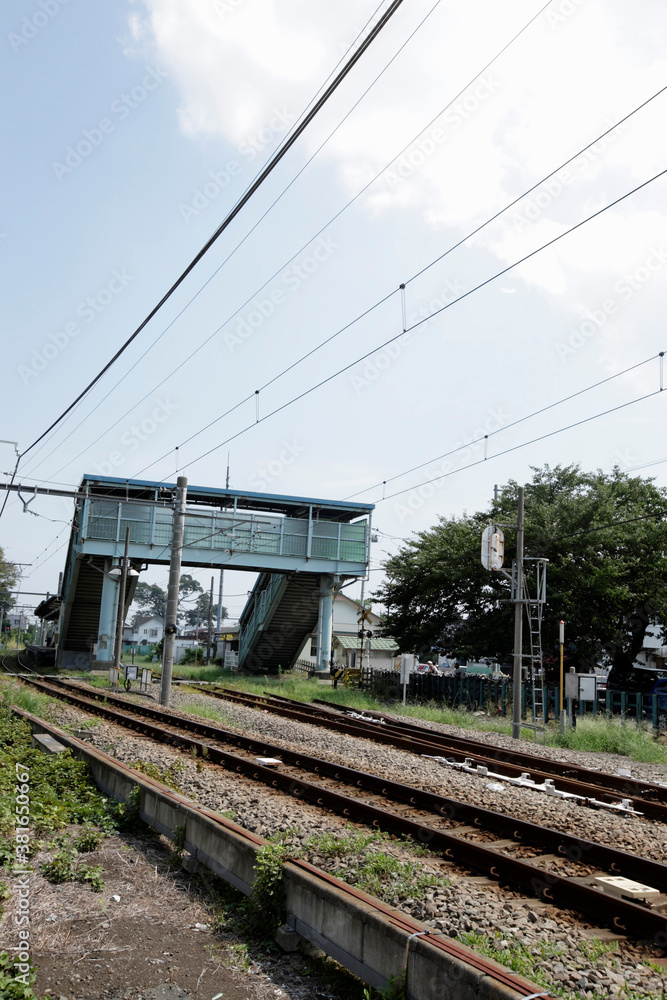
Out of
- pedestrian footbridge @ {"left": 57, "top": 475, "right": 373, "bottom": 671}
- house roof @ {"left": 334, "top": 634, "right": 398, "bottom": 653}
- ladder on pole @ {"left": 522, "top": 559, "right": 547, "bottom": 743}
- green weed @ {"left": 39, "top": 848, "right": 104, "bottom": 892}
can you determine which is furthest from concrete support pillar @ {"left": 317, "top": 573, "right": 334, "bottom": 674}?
green weed @ {"left": 39, "top": 848, "right": 104, "bottom": 892}

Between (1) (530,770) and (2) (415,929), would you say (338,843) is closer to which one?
(2) (415,929)

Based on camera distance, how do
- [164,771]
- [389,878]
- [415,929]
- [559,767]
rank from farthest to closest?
[559,767]
[164,771]
[389,878]
[415,929]

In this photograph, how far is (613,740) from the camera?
17672 mm

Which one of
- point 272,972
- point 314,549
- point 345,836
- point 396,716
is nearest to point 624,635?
point 396,716

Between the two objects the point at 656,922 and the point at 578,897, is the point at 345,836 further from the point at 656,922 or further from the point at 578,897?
the point at 656,922

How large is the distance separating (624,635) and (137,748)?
72.2ft

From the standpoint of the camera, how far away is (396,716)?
23328 mm

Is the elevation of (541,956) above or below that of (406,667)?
below

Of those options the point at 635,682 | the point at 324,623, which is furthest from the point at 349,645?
the point at 635,682

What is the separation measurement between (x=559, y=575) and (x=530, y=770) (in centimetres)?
1608

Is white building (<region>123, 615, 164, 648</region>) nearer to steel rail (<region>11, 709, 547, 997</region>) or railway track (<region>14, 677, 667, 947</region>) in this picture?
railway track (<region>14, 677, 667, 947</region>)

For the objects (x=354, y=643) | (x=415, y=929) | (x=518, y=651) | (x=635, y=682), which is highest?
(x=518, y=651)

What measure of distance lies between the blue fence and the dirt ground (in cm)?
1603

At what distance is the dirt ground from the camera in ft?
16.2
